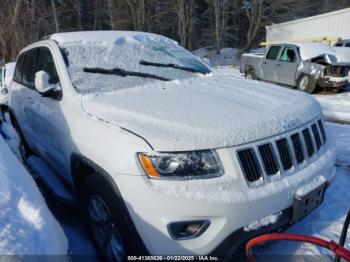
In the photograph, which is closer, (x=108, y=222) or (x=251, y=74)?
(x=108, y=222)

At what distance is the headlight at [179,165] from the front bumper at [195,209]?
47 millimetres

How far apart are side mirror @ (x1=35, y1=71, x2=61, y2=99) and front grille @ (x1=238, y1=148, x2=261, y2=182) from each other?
5.78 feet

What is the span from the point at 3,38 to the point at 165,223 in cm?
1977

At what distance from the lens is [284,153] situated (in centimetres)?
245

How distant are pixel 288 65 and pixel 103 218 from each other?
1009cm

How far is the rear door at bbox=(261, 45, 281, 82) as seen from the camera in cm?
1200

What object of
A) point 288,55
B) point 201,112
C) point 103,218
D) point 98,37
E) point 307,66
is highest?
point 98,37

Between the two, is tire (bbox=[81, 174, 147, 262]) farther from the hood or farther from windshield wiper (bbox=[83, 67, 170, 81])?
windshield wiper (bbox=[83, 67, 170, 81])

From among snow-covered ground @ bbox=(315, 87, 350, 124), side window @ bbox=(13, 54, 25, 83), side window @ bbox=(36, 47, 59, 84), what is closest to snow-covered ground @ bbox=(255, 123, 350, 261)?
side window @ bbox=(36, 47, 59, 84)

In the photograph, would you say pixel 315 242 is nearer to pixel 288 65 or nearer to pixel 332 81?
pixel 332 81

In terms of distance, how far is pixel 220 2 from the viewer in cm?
3747

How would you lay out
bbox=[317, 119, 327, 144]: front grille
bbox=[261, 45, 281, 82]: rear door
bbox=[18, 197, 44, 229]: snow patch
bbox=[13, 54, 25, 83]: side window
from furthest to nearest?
1. bbox=[261, 45, 281, 82]: rear door
2. bbox=[13, 54, 25, 83]: side window
3. bbox=[317, 119, 327, 144]: front grille
4. bbox=[18, 197, 44, 229]: snow patch

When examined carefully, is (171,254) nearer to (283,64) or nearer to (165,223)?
(165,223)

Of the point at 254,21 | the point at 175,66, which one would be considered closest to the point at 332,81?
the point at 175,66
